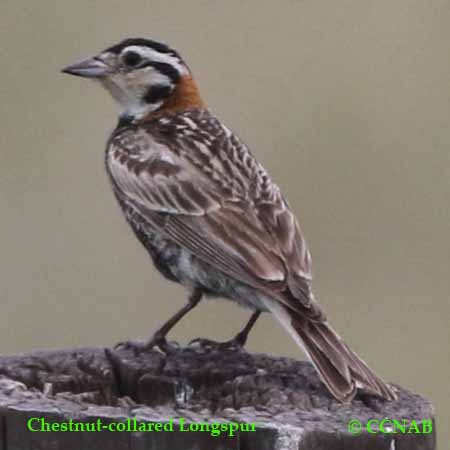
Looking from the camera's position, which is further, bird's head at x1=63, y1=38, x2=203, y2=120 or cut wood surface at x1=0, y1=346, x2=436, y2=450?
bird's head at x1=63, y1=38, x2=203, y2=120

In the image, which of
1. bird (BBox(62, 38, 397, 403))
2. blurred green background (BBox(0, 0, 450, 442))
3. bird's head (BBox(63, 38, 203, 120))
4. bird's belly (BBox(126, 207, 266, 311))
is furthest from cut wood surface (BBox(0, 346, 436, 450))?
blurred green background (BBox(0, 0, 450, 442))

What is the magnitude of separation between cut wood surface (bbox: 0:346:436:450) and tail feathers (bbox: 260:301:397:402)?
0.16ft

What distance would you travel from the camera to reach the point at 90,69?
28.8 ft

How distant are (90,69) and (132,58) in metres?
0.20

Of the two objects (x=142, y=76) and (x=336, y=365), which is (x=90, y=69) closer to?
(x=142, y=76)

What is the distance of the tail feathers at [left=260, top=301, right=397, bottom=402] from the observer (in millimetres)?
6344

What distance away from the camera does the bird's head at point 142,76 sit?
8.77 meters

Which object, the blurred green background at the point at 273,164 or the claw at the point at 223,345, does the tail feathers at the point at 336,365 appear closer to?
the claw at the point at 223,345

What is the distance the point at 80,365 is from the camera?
687 centimetres

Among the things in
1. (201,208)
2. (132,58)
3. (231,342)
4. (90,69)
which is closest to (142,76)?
(132,58)

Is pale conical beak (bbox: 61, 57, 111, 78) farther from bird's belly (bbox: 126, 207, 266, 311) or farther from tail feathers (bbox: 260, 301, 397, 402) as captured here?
tail feathers (bbox: 260, 301, 397, 402)

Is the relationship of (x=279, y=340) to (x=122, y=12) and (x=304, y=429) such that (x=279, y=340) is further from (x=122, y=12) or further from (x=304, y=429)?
(x=304, y=429)

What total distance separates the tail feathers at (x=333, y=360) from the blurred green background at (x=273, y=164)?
9.14 ft

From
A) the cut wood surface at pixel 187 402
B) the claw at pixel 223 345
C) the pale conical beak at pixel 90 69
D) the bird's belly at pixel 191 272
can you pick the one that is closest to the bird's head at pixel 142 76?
the pale conical beak at pixel 90 69
